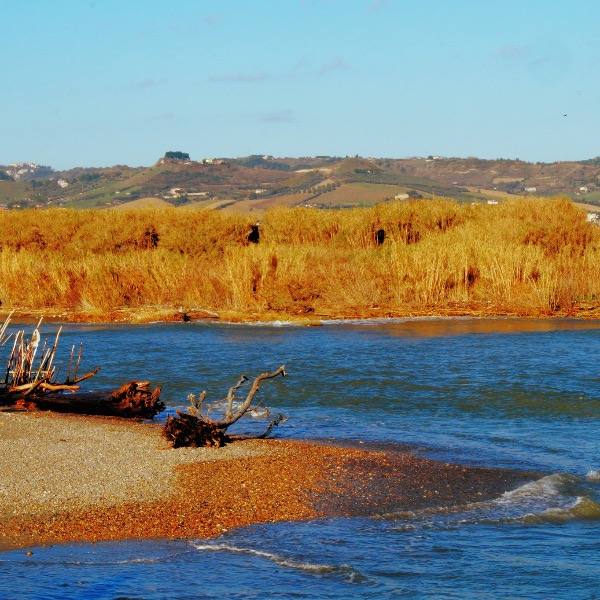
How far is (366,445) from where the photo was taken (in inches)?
512

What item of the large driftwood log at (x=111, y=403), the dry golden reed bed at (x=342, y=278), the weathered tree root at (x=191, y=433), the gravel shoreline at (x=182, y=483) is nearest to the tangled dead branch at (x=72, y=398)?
the large driftwood log at (x=111, y=403)

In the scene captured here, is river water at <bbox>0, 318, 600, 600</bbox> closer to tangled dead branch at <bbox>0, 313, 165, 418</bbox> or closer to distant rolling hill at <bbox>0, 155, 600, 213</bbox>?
tangled dead branch at <bbox>0, 313, 165, 418</bbox>

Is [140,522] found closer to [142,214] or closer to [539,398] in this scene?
[539,398]

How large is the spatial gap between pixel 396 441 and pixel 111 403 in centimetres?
423

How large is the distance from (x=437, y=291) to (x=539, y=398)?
12440 millimetres

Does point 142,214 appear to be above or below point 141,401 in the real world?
above

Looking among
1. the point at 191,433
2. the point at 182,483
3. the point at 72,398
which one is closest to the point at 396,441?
the point at 191,433

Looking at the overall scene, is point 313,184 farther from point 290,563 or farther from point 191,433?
point 290,563

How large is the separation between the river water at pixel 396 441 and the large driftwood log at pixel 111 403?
1309 mm

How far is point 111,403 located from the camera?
47.6 ft

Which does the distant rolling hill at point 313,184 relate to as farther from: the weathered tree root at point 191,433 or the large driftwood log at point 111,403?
the weathered tree root at point 191,433

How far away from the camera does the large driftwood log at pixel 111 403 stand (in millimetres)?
14414

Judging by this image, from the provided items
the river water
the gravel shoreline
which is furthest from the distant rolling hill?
the gravel shoreline

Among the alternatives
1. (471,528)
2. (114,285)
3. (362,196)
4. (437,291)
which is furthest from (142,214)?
(362,196)
